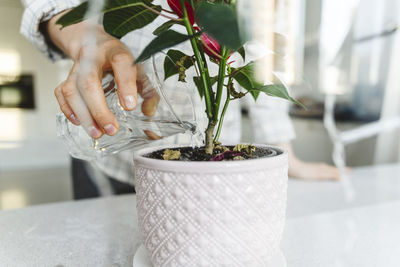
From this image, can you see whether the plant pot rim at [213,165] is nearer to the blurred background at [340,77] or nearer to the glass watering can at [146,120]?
the glass watering can at [146,120]

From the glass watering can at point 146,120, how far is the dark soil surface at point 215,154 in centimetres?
2

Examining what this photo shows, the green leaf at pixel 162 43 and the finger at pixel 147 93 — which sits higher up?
the green leaf at pixel 162 43

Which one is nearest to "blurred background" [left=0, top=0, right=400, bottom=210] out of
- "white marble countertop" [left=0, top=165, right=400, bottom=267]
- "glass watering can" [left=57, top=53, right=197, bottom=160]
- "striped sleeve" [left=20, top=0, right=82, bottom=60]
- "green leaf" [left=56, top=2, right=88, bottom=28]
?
"striped sleeve" [left=20, top=0, right=82, bottom=60]

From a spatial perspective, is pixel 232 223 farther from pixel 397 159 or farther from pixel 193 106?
pixel 397 159

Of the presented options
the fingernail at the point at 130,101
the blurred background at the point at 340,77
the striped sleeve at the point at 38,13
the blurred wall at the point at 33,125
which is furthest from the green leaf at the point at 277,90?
the blurred wall at the point at 33,125

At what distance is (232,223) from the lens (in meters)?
0.22

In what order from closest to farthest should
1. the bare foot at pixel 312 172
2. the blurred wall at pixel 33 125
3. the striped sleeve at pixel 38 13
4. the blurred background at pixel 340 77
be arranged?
the striped sleeve at pixel 38 13 < the bare foot at pixel 312 172 < the blurred background at pixel 340 77 < the blurred wall at pixel 33 125

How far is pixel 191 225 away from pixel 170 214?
0.7 inches

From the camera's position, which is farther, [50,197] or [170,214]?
[50,197]

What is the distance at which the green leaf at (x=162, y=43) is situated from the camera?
17cm

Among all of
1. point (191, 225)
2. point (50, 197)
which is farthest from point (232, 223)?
point (50, 197)

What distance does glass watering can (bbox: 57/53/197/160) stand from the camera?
0.85ft

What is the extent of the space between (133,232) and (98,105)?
21cm

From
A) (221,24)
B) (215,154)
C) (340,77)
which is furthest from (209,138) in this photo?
(340,77)
